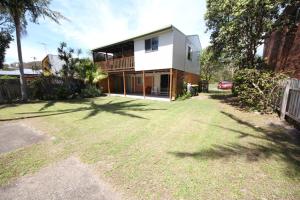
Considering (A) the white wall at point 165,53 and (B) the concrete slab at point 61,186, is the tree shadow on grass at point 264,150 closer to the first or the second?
(B) the concrete slab at point 61,186

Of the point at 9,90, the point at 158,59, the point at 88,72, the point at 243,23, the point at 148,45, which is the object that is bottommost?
the point at 9,90

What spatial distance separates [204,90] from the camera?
2325 centimetres

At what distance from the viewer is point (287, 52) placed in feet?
32.6

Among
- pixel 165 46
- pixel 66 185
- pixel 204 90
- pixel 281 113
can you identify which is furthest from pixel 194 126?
pixel 204 90

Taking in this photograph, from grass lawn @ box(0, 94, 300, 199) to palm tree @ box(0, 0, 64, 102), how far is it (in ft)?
31.0

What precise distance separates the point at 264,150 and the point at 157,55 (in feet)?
36.8

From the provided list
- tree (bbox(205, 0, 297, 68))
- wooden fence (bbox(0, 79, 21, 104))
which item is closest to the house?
tree (bbox(205, 0, 297, 68))

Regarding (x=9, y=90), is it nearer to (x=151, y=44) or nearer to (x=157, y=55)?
(x=151, y=44)

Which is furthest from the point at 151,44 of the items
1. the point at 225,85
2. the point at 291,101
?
the point at 225,85

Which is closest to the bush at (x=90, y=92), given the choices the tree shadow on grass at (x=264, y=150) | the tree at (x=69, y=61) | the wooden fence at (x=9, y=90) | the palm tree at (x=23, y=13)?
the tree at (x=69, y=61)

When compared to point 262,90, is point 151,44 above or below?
above

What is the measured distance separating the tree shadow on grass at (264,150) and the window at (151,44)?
10.7 metres

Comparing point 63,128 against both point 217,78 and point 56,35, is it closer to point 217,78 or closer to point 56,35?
point 56,35

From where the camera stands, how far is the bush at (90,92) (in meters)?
16.4
